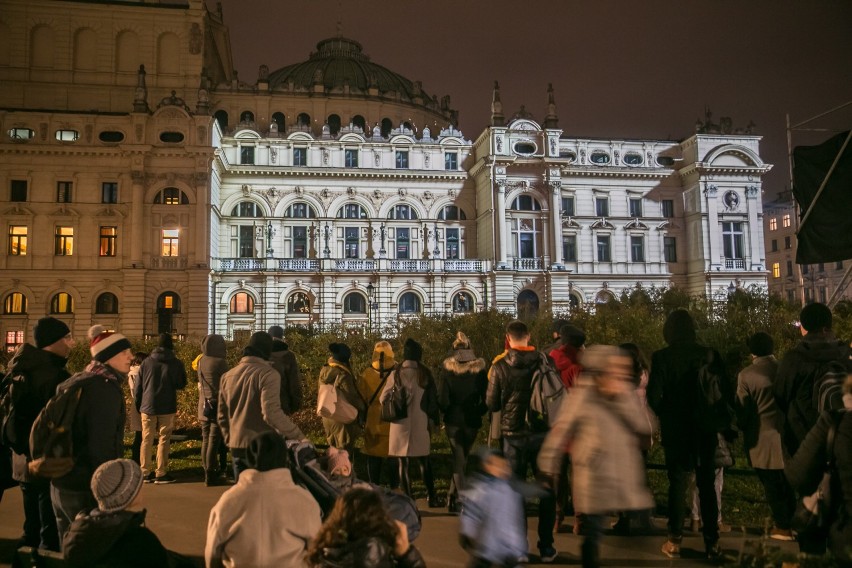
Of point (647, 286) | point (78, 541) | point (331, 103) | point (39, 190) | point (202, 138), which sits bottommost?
point (78, 541)

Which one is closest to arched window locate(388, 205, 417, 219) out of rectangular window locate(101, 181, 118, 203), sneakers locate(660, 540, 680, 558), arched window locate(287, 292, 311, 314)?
arched window locate(287, 292, 311, 314)

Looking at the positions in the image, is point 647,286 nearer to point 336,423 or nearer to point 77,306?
point 77,306

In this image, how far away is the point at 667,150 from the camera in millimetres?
52531

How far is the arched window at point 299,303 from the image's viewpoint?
45281 millimetres

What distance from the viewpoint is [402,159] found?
4888cm

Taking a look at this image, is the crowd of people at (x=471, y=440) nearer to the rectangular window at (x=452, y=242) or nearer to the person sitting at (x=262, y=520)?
the person sitting at (x=262, y=520)

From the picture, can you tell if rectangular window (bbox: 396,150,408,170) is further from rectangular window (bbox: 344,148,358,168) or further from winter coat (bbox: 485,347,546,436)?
winter coat (bbox: 485,347,546,436)

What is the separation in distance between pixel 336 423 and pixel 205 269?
117ft

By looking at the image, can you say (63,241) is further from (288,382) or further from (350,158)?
(288,382)

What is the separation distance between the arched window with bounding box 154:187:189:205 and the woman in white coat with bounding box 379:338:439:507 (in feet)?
125

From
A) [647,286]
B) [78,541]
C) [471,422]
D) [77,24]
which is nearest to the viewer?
[78,541]

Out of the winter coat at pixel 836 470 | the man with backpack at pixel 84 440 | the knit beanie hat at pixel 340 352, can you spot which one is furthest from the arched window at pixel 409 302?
the winter coat at pixel 836 470

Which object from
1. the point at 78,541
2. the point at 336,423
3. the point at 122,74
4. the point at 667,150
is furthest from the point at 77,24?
the point at 78,541

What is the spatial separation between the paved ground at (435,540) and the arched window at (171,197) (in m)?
36.2
